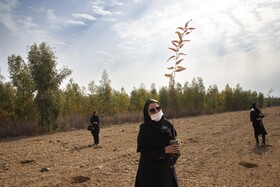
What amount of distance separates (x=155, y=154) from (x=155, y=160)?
188mm

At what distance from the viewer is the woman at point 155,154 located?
4215 millimetres

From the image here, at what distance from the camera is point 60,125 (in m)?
26.8

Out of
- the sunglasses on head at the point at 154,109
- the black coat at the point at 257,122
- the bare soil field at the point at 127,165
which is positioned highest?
the sunglasses on head at the point at 154,109

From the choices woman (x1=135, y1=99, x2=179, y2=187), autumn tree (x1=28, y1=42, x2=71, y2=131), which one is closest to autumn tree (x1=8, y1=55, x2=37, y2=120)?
autumn tree (x1=28, y1=42, x2=71, y2=131)

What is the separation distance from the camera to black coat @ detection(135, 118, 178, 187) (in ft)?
13.8

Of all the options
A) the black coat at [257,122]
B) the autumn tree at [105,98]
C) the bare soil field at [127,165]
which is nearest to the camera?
the bare soil field at [127,165]

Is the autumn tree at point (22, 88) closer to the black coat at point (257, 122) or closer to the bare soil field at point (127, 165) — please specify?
the bare soil field at point (127, 165)

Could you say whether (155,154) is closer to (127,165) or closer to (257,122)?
(127,165)

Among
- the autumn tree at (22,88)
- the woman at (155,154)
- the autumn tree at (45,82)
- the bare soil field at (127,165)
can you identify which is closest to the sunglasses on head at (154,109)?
the woman at (155,154)

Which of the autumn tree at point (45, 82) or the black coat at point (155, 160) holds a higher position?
the autumn tree at point (45, 82)

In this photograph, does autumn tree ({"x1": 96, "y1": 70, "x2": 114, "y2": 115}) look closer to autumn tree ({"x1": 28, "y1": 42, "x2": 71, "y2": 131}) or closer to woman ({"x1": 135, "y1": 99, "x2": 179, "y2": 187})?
autumn tree ({"x1": 28, "y1": 42, "x2": 71, "y2": 131})

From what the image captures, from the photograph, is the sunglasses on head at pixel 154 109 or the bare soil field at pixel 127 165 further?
the bare soil field at pixel 127 165

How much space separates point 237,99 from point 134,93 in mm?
29037

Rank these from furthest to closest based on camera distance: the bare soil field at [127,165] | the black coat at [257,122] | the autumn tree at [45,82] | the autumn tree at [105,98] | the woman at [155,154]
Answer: the autumn tree at [105,98]
the autumn tree at [45,82]
the black coat at [257,122]
the bare soil field at [127,165]
the woman at [155,154]
